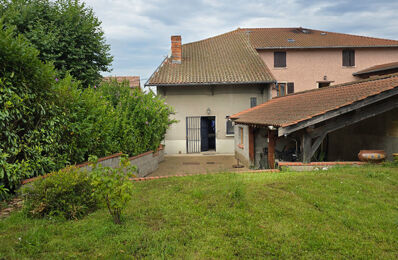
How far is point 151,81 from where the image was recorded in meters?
15.6

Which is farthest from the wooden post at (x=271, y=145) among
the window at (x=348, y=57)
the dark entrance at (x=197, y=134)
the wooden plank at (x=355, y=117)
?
the window at (x=348, y=57)

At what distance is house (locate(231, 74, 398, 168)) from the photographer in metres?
7.34

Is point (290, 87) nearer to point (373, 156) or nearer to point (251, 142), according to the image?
point (251, 142)

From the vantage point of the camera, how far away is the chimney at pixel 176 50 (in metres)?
18.0

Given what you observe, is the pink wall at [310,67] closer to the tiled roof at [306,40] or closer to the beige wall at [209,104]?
the tiled roof at [306,40]

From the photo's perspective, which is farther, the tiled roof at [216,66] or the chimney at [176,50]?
→ the chimney at [176,50]

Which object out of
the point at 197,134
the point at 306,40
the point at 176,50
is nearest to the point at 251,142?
the point at 197,134

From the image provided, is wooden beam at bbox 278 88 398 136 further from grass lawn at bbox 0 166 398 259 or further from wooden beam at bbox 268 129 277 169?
grass lawn at bbox 0 166 398 259

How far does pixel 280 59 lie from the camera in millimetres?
21094

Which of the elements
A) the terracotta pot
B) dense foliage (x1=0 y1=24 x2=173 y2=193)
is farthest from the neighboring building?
dense foliage (x1=0 y1=24 x2=173 y2=193)

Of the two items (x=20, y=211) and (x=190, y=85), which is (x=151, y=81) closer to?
(x=190, y=85)

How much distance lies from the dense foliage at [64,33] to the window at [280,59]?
42.2ft

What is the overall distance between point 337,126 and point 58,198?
7.34 metres

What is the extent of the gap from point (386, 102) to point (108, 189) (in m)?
8.08
